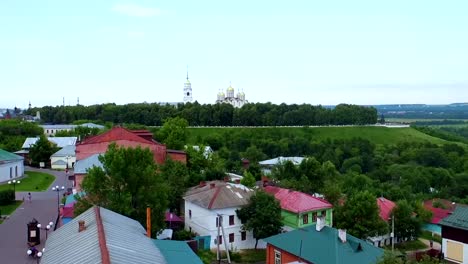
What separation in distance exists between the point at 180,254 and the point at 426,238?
28.1m

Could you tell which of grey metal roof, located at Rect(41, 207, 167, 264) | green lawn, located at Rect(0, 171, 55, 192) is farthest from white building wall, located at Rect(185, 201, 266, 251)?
green lawn, located at Rect(0, 171, 55, 192)

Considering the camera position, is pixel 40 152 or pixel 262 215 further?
pixel 40 152

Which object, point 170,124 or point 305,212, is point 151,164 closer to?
point 305,212

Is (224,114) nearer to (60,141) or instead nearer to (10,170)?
(60,141)

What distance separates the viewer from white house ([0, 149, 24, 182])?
49375 mm

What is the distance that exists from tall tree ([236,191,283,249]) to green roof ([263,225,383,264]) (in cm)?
390

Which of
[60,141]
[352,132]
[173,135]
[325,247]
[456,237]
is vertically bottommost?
[456,237]

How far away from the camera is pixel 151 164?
2402 cm

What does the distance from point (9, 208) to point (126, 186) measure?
17191 millimetres

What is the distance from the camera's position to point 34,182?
1913 inches

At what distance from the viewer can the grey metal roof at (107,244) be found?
41.5 feet

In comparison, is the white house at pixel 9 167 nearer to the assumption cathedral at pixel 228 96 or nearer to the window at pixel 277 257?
the window at pixel 277 257

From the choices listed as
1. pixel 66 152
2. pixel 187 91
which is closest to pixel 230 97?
pixel 187 91

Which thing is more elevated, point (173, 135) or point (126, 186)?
point (173, 135)
